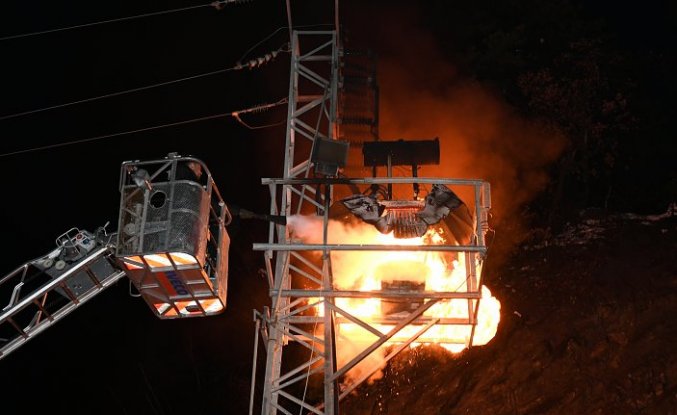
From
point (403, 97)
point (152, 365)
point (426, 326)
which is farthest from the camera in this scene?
point (152, 365)

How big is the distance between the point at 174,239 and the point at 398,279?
314 centimetres

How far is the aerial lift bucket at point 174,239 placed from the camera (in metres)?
7.72

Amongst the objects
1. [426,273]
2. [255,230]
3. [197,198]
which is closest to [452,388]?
[426,273]

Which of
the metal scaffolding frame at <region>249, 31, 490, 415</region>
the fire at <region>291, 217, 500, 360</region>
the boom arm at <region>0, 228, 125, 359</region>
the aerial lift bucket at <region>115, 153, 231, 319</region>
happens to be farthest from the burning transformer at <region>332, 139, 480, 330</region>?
the boom arm at <region>0, 228, 125, 359</region>

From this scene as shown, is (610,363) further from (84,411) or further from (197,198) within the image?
(84,411)

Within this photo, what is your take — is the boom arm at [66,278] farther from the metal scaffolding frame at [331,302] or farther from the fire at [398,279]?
the fire at [398,279]

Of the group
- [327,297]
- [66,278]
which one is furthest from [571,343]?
[66,278]

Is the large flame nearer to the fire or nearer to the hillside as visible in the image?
the fire

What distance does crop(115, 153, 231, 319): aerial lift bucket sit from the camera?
772 cm

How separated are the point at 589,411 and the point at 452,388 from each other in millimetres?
3190

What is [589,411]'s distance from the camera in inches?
534

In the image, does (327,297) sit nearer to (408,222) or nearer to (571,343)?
(408,222)

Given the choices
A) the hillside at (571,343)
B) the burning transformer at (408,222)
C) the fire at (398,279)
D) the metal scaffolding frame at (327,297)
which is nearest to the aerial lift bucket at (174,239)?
the metal scaffolding frame at (327,297)

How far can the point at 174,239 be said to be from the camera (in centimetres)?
764
